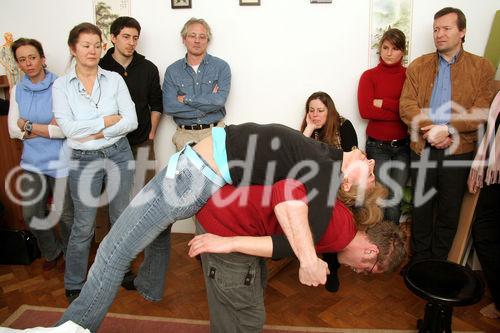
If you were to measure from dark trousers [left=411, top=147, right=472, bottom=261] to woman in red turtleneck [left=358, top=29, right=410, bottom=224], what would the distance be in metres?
0.18

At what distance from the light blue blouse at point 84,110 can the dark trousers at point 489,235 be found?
2.18 metres

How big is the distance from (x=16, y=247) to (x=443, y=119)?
9.98ft

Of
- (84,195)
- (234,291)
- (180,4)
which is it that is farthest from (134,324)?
(180,4)

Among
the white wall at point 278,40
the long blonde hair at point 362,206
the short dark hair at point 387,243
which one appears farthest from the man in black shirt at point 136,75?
the short dark hair at point 387,243

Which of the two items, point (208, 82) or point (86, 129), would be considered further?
point (208, 82)

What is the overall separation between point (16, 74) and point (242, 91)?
179cm

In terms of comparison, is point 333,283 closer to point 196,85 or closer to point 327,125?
point 327,125

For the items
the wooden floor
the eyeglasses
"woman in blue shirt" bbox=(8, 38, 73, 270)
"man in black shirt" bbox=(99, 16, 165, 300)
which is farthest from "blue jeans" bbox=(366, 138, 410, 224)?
"woman in blue shirt" bbox=(8, 38, 73, 270)

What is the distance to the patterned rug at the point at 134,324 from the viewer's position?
2170 millimetres

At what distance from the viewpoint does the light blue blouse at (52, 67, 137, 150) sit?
7.54 feet

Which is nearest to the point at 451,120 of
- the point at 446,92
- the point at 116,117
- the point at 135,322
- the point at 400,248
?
the point at 446,92

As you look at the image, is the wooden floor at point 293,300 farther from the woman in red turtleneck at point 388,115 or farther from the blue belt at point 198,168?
the blue belt at point 198,168

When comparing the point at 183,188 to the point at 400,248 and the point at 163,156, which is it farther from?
the point at 163,156

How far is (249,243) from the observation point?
1.36m
